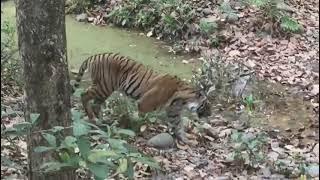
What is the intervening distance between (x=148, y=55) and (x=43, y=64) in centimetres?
694

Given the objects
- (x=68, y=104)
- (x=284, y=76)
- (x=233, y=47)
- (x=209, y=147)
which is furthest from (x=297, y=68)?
(x=68, y=104)

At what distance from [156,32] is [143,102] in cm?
474

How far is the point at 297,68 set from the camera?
922cm

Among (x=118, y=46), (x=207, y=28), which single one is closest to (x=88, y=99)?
(x=118, y=46)

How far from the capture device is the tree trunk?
3342 millimetres

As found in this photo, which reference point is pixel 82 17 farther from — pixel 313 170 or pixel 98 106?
pixel 313 170

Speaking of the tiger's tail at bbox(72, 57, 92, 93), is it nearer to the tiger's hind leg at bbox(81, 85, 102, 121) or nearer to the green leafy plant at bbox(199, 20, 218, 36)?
the tiger's hind leg at bbox(81, 85, 102, 121)

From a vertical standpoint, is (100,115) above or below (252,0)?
below

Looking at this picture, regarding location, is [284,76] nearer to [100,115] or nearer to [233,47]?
[233,47]

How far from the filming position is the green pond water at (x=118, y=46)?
969 cm

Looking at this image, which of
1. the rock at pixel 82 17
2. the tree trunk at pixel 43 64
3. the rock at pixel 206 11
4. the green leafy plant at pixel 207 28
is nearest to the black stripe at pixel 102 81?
the tree trunk at pixel 43 64

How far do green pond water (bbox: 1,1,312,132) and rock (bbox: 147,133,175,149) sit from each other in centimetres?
129

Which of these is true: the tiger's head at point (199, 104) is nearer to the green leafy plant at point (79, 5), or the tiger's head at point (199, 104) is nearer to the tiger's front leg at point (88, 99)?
the tiger's front leg at point (88, 99)

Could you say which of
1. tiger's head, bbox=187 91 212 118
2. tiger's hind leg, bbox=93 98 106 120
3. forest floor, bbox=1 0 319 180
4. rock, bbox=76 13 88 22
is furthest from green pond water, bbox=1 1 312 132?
tiger's hind leg, bbox=93 98 106 120
